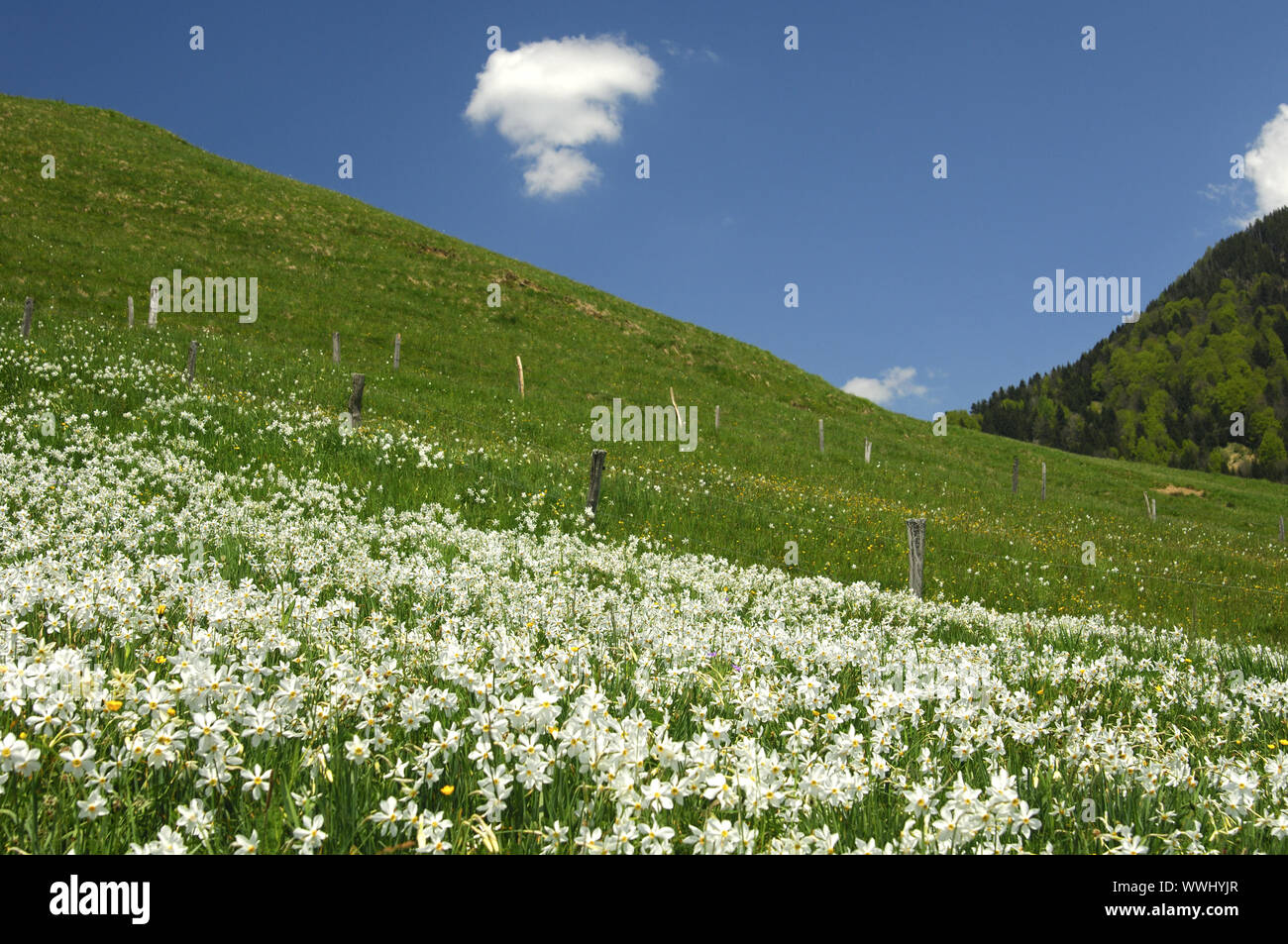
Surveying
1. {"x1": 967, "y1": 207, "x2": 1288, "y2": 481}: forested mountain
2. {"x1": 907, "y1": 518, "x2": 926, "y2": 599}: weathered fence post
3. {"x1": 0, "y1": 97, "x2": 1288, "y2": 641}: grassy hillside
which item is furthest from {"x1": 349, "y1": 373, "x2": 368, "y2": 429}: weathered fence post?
{"x1": 967, "y1": 207, "x2": 1288, "y2": 481}: forested mountain

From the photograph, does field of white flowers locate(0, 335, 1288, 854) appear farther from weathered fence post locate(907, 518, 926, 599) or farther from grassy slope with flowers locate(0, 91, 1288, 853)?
weathered fence post locate(907, 518, 926, 599)

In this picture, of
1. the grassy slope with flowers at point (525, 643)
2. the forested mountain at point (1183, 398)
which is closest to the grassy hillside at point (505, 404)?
the grassy slope with flowers at point (525, 643)

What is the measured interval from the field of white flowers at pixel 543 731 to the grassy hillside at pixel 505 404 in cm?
491

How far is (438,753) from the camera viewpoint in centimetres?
308

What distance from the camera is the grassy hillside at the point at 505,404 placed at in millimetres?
15945

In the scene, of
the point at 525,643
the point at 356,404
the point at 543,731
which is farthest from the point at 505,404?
the point at 543,731

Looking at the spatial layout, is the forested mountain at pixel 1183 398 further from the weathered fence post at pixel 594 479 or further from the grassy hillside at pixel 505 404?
the weathered fence post at pixel 594 479

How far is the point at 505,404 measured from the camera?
29078mm

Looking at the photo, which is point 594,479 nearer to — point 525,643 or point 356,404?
point 356,404

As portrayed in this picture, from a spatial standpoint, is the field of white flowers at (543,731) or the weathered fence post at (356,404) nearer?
the field of white flowers at (543,731)

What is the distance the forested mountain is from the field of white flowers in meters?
152
